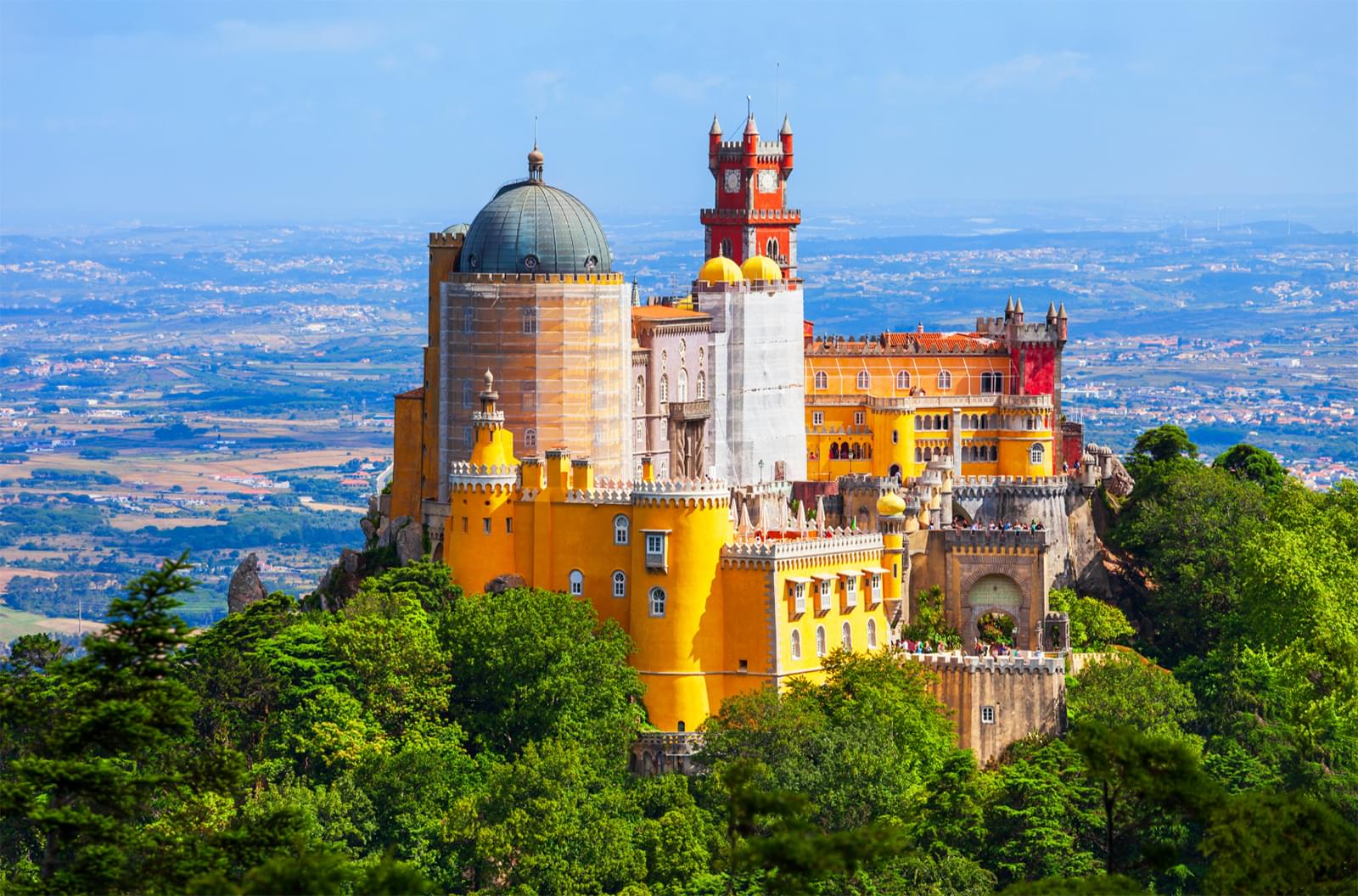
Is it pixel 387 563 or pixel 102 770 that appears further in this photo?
pixel 387 563

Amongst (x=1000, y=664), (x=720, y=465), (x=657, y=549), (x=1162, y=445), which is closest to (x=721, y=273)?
(x=720, y=465)

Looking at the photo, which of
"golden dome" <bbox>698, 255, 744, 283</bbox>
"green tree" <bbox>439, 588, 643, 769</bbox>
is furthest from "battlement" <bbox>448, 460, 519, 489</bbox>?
"golden dome" <bbox>698, 255, 744, 283</bbox>

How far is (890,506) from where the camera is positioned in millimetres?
117812

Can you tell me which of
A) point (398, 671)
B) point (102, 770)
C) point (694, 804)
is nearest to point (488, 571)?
point (398, 671)

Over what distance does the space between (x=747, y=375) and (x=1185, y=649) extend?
22111 mm

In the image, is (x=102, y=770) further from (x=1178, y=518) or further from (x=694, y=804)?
(x=1178, y=518)

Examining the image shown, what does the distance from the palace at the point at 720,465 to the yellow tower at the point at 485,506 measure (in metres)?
0.09

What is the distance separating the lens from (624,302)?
12156cm

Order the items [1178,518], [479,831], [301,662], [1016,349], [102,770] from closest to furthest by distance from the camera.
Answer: [102,770]
[479,831]
[301,662]
[1178,518]
[1016,349]

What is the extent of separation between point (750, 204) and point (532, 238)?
106 ft

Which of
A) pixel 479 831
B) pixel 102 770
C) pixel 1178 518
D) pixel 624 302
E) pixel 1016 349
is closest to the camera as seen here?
pixel 102 770

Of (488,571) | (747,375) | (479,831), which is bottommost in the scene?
(479,831)

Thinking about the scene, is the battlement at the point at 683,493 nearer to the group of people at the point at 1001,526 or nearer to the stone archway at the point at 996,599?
the stone archway at the point at 996,599

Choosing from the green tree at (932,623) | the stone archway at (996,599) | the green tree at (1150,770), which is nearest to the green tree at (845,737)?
the green tree at (932,623)
